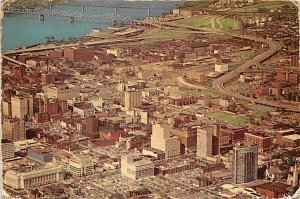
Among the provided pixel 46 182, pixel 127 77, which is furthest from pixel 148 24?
pixel 46 182

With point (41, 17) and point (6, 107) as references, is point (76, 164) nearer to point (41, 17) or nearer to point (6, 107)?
point (6, 107)

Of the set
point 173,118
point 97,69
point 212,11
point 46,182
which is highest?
point 212,11

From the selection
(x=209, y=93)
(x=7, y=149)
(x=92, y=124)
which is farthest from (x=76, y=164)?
(x=209, y=93)

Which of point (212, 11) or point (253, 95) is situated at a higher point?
point (212, 11)

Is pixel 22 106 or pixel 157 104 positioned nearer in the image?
pixel 22 106

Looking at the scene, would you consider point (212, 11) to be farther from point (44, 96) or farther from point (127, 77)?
point (44, 96)

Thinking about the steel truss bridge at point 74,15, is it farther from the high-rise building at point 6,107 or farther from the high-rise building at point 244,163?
the high-rise building at point 244,163
